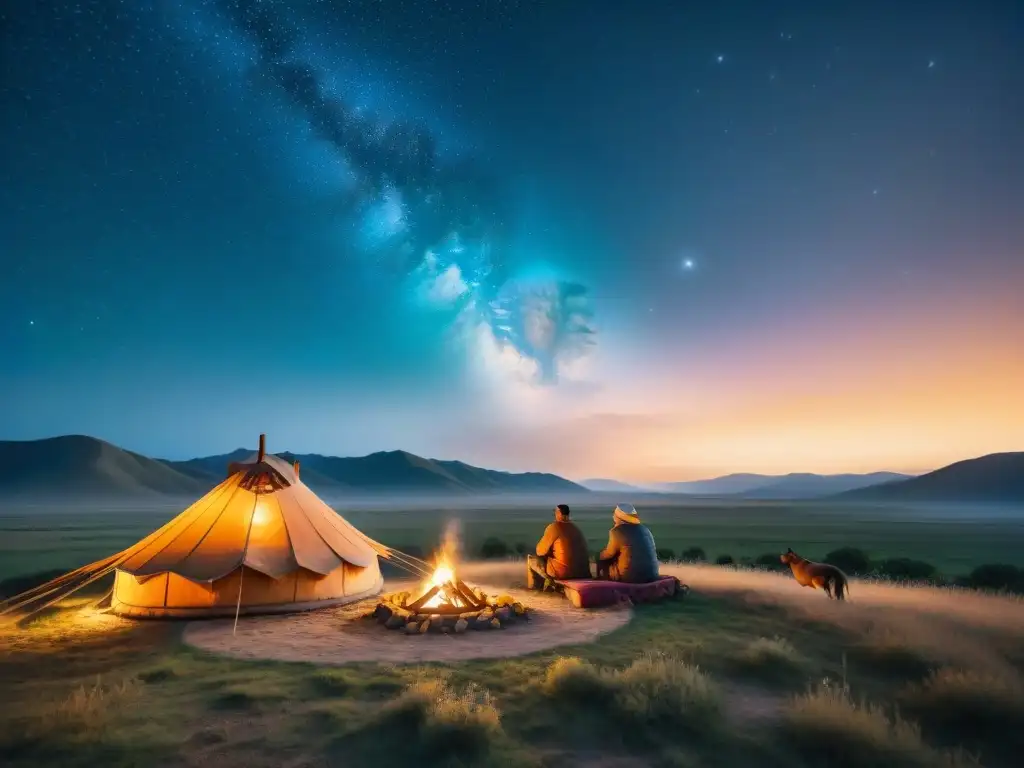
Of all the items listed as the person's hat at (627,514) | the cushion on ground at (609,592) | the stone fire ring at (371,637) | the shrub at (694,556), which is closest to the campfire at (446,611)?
the stone fire ring at (371,637)

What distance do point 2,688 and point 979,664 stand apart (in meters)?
10.9

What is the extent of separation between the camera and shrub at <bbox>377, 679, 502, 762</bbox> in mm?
5137

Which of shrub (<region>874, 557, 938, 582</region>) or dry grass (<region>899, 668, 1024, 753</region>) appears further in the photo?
shrub (<region>874, 557, 938, 582</region>)

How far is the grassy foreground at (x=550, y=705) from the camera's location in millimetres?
5133

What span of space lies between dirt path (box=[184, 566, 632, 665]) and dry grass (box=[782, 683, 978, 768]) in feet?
10.8

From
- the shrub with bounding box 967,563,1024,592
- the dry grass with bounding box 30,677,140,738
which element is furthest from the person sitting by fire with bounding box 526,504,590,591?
the shrub with bounding box 967,563,1024,592

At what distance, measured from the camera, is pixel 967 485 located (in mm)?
145000

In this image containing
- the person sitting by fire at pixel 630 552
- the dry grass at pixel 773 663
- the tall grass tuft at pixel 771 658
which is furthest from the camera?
the person sitting by fire at pixel 630 552

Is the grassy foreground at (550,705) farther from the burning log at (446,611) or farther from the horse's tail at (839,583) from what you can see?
the horse's tail at (839,583)

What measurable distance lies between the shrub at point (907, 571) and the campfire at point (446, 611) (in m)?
10.8

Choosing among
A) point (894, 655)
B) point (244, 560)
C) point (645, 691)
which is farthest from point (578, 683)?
point (244, 560)

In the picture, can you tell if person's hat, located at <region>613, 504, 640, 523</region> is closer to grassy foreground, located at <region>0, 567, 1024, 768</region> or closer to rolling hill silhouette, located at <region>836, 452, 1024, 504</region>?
grassy foreground, located at <region>0, 567, 1024, 768</region>

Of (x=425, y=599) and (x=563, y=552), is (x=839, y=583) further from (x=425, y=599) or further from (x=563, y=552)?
(x=425, y=599)

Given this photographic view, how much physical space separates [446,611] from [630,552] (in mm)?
3662
